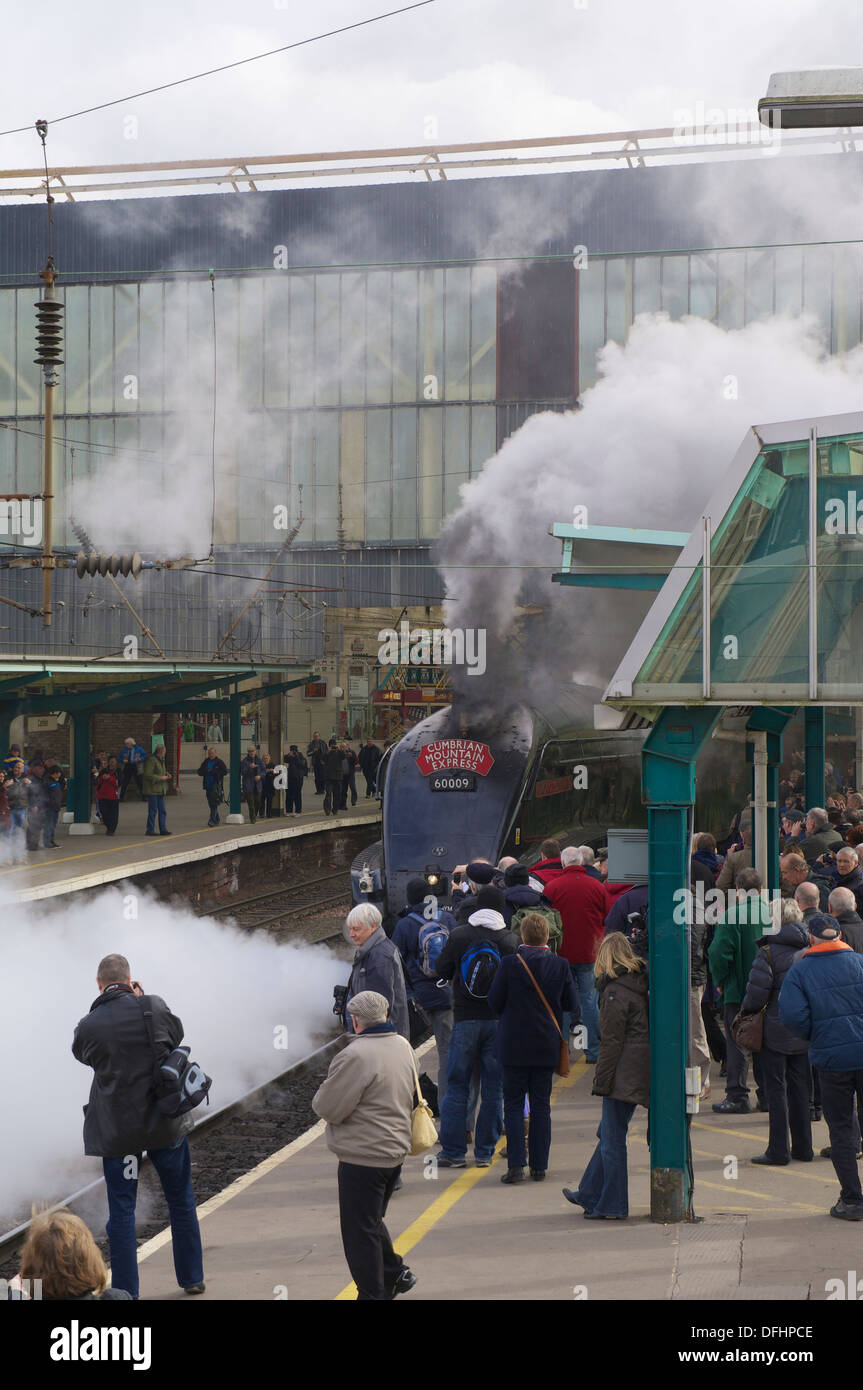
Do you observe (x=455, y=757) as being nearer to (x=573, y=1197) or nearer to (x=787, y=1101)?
(x=787, y=1101)

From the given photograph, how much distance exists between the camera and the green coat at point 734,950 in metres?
9.45

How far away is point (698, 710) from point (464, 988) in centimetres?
218

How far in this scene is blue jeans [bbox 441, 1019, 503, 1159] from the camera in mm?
8406

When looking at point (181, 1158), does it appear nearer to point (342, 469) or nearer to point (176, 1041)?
point (176, 1041)

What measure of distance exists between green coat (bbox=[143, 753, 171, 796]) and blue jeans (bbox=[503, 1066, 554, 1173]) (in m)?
17.5

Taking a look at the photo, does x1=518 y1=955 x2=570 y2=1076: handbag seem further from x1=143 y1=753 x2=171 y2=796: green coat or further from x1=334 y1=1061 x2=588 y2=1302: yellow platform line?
x1=143 y1=753 x2=171 y2=796: green coat

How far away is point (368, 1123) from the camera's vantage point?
5.81 metres

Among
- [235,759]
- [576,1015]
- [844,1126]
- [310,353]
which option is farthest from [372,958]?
[310,353]

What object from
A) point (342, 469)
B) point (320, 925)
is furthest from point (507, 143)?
point (320, 925)

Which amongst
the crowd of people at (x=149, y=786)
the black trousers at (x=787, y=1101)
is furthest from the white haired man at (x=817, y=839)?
the crowd of people at (x=149, y=786)

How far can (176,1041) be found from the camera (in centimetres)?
639

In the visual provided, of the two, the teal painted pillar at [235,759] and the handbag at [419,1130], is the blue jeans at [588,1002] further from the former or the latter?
the teal painted pillar at [235,759]

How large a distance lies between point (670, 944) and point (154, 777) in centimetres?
1855

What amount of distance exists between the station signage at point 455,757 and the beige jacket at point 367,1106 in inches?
360
